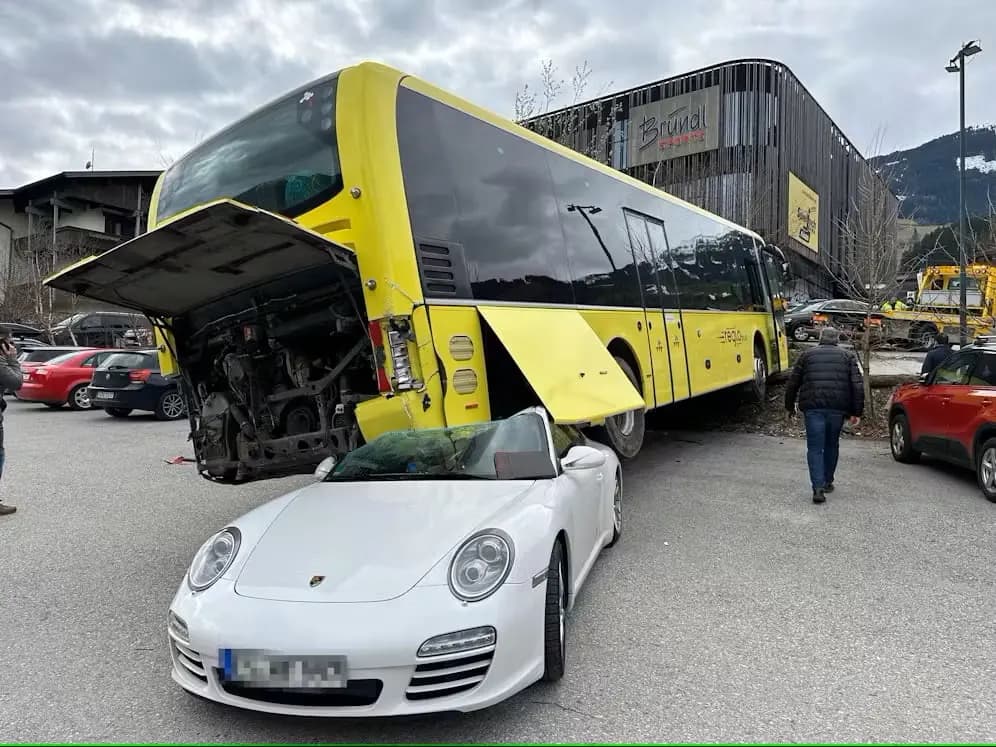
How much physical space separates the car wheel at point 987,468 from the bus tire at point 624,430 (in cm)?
344

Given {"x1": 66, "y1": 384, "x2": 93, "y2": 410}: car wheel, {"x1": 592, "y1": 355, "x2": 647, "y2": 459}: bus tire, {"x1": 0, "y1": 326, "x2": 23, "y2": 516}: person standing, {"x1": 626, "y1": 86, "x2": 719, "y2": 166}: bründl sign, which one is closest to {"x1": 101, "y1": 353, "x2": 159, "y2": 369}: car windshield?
{"x1": 66, "y1": 384, "x2": 93, "y2": 410}: car wheel

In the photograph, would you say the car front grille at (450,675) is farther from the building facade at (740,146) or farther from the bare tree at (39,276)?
the bare tree at (39,276)

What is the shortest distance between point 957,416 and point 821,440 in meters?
1.95

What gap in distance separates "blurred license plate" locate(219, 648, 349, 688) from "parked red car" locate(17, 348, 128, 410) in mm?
14054

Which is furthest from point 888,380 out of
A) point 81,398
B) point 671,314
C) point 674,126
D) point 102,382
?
point 674,126

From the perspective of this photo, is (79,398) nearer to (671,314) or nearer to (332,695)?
(671,314)

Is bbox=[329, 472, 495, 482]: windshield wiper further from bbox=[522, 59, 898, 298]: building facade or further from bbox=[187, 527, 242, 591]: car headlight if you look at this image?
bbox=[522, 59, 898, 298]: building facade

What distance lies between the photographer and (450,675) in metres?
2.78

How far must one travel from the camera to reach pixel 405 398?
4.65 meters

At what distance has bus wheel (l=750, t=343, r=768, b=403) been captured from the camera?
12.4 meters

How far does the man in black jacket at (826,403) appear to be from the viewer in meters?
7.06

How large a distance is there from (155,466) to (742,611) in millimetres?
7806

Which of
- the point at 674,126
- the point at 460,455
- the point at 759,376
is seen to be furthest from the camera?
the point at 674,126

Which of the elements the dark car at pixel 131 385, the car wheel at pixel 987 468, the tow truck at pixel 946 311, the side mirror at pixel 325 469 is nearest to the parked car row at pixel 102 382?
the dark car at pixel 131 385
